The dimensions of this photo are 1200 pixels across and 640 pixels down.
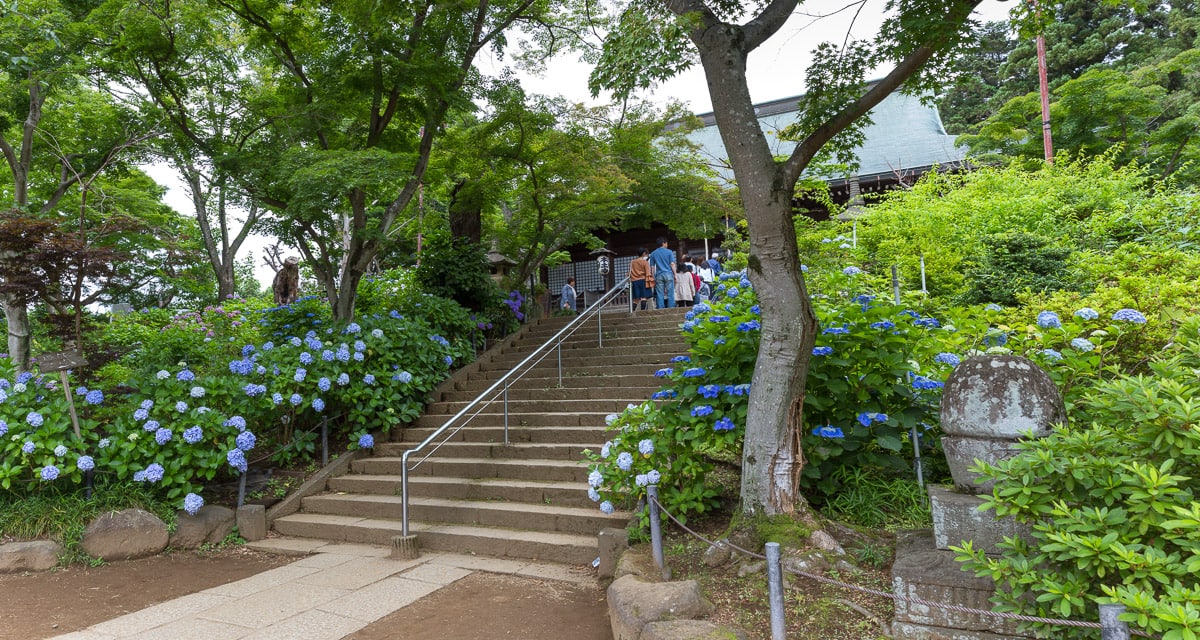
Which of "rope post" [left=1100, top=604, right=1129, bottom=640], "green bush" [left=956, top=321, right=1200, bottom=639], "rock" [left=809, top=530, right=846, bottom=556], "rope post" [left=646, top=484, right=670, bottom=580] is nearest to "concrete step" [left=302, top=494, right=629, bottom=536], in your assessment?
"rope post" [left=646, top=484, right=670, bottom=580]

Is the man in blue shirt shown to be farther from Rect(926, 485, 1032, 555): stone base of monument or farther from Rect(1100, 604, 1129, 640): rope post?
Rect(1100, 604, 1129, 640): rope post

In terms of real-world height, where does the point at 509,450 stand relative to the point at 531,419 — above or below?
below

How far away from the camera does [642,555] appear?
3.94m

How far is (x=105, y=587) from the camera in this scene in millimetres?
4715

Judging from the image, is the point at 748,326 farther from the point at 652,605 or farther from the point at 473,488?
the point at 473,488

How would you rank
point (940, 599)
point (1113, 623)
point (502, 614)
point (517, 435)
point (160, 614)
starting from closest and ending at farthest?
point (1113, 623) → point (940, 599) → point (502, 614) → point (160, 614) → point (517, 435)

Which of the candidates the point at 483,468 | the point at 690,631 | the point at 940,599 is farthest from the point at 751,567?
the point at 483,468

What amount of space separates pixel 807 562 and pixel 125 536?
18.4 feet

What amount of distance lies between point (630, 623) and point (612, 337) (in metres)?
6.57

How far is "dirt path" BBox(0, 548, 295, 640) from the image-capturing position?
406cm

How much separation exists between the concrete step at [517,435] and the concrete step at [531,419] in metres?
0.09

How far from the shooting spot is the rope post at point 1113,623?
5.46ft

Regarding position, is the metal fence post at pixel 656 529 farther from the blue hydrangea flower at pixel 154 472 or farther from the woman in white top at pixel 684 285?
the woman in white top at pixel 684 285

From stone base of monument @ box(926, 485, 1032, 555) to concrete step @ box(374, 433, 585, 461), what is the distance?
3.76m
